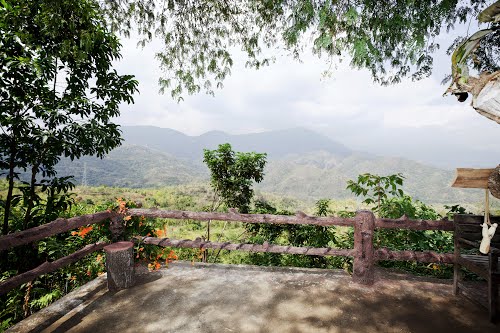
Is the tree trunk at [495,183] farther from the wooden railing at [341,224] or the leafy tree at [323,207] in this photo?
the leafy tree at [323,207]

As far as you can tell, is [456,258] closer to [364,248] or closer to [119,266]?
[364,248]

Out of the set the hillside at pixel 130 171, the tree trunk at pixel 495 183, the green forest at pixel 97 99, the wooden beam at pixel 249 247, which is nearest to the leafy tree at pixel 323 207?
the green forest at pixel 97 99

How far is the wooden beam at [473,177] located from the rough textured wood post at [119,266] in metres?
3.92

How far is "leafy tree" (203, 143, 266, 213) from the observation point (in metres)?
7.11

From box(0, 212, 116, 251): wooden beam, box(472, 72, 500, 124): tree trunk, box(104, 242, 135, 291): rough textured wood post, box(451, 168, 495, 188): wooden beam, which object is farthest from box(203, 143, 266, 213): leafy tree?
box(472, 72, 500, 124): tree trunk

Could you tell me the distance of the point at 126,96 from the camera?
4926 mm

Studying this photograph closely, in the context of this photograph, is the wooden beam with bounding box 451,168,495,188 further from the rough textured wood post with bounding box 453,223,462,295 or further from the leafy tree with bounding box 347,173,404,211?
the leafy tree with bounding box 347,173,404,211

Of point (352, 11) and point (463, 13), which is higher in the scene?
point (463, 13)

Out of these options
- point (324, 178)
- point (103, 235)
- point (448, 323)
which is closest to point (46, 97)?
point (103, 235)

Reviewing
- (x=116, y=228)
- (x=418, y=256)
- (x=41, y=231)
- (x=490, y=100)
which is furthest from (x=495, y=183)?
(x=116, y=228)

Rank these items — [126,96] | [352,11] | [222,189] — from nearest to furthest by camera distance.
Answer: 1. [352,11]
2. [126,96]
3. [222,189]

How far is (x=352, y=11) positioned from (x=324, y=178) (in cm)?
19506

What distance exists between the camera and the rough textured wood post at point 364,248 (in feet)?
12.8

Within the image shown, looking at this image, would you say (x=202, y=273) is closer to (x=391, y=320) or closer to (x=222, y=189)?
(x=391, y=320)
